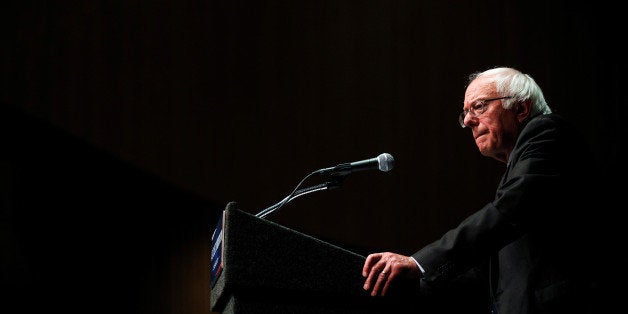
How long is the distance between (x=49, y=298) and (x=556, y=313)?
2844 mm

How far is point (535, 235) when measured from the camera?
4.56ft

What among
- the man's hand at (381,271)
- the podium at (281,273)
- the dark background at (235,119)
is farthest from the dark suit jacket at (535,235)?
the dark background at (235,119)

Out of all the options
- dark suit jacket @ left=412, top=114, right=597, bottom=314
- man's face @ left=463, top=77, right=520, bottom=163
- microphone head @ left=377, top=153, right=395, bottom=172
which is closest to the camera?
dark suit jacket @ left=412, top=114, right=597, bottom=314

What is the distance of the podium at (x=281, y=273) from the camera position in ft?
3.52

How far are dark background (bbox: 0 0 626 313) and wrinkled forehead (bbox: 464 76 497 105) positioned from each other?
74.7 inches

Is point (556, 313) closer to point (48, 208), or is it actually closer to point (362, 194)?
point (362, 194)

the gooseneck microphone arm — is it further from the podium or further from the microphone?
the podium

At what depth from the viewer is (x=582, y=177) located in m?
1.43

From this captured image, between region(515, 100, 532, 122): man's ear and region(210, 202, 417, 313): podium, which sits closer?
region(210, 202, 417, 313): podium

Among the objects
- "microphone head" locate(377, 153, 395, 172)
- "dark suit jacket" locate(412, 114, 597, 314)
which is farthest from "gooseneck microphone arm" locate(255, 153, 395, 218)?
"dark suit jacket" locate(412, 114, 597, 314)

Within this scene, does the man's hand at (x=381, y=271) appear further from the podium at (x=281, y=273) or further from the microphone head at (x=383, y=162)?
the microphone head at (x=383, y=162)

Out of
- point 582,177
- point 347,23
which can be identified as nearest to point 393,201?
point 347,23

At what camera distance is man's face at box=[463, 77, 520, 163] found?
1764 millimetres

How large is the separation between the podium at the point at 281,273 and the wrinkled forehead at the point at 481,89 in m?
0.89
